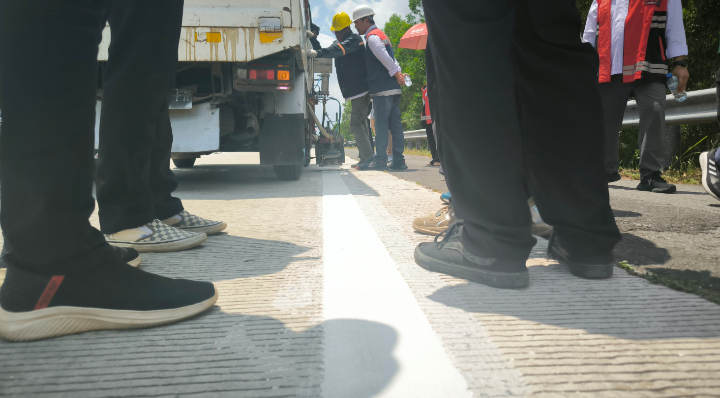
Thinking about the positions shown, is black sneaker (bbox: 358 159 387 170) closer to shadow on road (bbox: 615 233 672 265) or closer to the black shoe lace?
shadow on road (bbox: 615 233 672 265)

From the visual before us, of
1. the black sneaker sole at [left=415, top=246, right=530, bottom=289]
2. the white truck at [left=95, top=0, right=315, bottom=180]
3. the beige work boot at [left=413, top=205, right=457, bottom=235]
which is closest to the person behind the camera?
the black sneaker sole at [left=415, top=246, right=530, bottom=289]

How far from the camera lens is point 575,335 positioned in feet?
4.13

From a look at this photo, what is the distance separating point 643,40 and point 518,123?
375 cm

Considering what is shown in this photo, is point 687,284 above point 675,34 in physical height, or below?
below

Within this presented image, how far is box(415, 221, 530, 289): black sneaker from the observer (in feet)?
5.56

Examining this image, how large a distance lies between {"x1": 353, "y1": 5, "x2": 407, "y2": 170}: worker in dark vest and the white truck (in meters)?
2.61

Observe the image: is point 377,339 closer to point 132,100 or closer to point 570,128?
point 570,128

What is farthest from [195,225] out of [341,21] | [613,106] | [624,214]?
[341,21]

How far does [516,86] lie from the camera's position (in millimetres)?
1810

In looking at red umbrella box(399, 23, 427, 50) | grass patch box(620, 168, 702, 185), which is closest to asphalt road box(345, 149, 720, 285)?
grass patch box(620, 168, 702, 185)

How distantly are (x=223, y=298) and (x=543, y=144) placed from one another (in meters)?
1.26

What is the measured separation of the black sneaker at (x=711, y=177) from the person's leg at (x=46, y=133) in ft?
11.2

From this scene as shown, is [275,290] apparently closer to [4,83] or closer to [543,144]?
[4,83]

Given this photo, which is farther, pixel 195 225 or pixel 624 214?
pixel 624 214
